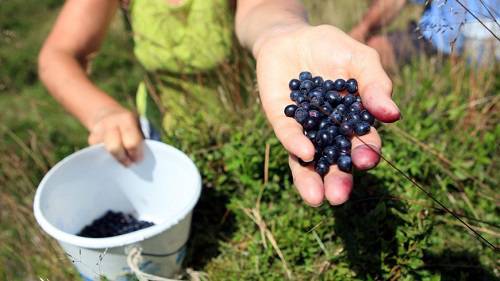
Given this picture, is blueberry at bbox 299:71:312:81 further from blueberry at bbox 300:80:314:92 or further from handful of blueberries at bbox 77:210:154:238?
handful of blueberries at bbox 77:210:154:238

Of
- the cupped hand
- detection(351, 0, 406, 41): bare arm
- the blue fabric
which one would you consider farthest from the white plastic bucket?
detection(351, 0, 406, 41): bare arm

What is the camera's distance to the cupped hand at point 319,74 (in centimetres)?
122

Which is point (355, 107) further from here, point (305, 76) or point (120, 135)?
point (120, 135)

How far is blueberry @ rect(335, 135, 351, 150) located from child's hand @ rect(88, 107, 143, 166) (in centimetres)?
83

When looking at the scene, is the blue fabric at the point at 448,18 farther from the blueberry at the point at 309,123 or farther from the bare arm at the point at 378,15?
the blueberry at the point at 309,123

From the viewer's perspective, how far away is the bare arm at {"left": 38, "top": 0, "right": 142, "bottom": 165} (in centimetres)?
191

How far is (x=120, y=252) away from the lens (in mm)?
1594

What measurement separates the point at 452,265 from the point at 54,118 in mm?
2731

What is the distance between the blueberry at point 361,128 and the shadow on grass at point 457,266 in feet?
1.87

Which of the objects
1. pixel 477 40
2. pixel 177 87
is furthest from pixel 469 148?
pixel 177 87

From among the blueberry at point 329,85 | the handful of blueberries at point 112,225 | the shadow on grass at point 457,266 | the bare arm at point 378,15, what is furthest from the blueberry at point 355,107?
the bare arm at point 378,15

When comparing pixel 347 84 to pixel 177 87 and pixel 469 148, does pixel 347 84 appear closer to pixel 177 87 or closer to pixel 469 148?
pixel 469 148

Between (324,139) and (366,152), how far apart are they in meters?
0.15

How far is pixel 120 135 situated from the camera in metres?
1.89
